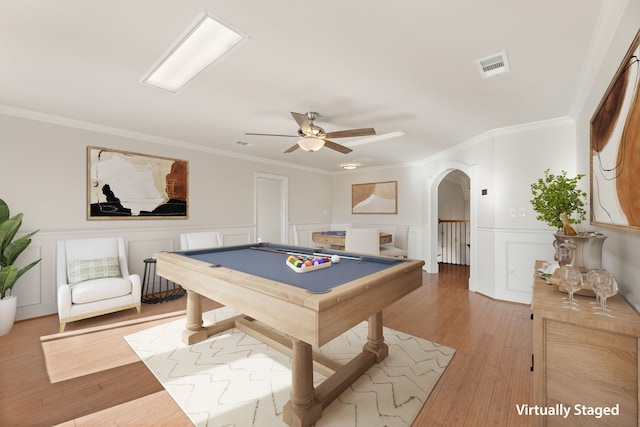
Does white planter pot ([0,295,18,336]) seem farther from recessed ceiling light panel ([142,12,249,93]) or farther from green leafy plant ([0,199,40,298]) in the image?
recessed ceiling light panel ([142,12,249,93])

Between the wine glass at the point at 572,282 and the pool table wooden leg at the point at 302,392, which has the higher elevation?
the wine glass at the point at 572,282

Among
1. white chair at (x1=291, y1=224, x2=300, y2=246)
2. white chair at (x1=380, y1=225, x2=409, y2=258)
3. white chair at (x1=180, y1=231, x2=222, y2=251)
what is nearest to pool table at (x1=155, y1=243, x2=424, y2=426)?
white chair at (x1=180, y1=231, x2=222, y2=251)

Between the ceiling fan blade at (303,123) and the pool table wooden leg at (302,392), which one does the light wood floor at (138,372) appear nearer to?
the pool table wooden leg at (302,392)

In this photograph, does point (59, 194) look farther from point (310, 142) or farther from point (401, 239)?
point (401, 239)

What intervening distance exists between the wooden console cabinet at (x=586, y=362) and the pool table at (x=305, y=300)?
814mm

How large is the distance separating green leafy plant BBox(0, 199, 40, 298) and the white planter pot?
0.11 m

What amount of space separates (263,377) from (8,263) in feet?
10.1

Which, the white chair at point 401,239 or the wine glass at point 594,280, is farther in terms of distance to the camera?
the white chair at point 401,239

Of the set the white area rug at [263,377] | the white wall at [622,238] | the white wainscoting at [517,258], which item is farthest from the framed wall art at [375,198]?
the white wall at [622,238]

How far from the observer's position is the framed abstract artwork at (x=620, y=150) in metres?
1.28

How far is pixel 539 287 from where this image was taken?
1619 millimetres

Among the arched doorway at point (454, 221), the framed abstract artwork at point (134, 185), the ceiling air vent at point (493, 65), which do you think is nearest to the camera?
the ceiling air vent at point (493, 65)

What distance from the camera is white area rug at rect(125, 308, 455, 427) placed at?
1688 millimetres

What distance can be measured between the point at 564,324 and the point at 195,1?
2.51 m
